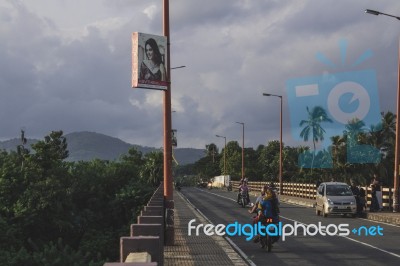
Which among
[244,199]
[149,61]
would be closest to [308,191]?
[244,199]

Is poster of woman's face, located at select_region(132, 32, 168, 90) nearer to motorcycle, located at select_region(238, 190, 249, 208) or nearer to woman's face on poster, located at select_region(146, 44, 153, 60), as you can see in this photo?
woman's face on poster, located at select_region(146, 44, 153, 60)

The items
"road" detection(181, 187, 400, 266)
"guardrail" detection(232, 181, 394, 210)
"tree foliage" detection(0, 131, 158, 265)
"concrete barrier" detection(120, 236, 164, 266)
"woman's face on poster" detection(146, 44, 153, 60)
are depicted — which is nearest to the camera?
"concrete barrier" detection(120, 236, 164, 266)

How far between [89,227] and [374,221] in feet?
62.5

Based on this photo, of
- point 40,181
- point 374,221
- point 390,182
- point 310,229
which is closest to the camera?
point 310,229

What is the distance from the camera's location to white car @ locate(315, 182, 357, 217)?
27531mm

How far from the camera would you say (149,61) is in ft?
45.5

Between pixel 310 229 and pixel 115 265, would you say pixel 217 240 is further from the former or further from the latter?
pixel 115 265

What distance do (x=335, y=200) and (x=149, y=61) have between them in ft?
53.3

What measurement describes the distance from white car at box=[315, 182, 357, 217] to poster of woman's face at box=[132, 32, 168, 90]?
15.5 metres

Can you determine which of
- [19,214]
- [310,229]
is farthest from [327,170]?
[310,229]

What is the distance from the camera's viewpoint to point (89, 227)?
3822cm

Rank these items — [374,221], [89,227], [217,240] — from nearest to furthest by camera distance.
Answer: [217,240] < [374,221] < [89,227]

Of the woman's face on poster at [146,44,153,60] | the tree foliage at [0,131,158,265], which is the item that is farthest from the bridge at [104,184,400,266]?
the tree foliage at [0,131,158,265]

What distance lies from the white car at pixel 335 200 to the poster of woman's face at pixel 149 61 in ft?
50.9
